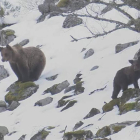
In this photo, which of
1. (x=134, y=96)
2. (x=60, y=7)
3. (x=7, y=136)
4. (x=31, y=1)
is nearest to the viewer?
(x=134, y=96)

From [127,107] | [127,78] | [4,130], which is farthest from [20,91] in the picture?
[127,107]

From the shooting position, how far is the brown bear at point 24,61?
1559 centimetres

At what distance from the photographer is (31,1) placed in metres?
27.4

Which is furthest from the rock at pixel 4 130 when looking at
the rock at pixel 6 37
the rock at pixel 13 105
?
the rock at pixel 6 37

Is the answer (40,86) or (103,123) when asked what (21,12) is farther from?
(103,123)

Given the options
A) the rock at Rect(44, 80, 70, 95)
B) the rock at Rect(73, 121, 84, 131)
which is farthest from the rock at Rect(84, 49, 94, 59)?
the rock at Rect(73, 121, 84, 131)

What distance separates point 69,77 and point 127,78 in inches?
192

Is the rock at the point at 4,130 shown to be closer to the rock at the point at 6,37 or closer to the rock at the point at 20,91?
the rock at the point at 20,91

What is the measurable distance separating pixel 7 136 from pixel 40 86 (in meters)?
4.25

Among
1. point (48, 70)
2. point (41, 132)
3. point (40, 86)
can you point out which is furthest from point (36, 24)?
point (41, 132)

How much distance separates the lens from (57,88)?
45.3ft

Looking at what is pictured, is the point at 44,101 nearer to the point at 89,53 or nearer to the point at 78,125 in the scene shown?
the point at 78,125

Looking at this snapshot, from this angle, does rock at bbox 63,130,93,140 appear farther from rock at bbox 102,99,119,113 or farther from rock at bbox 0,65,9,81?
rock at bbox 0,65,9,81

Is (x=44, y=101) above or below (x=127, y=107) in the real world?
below
